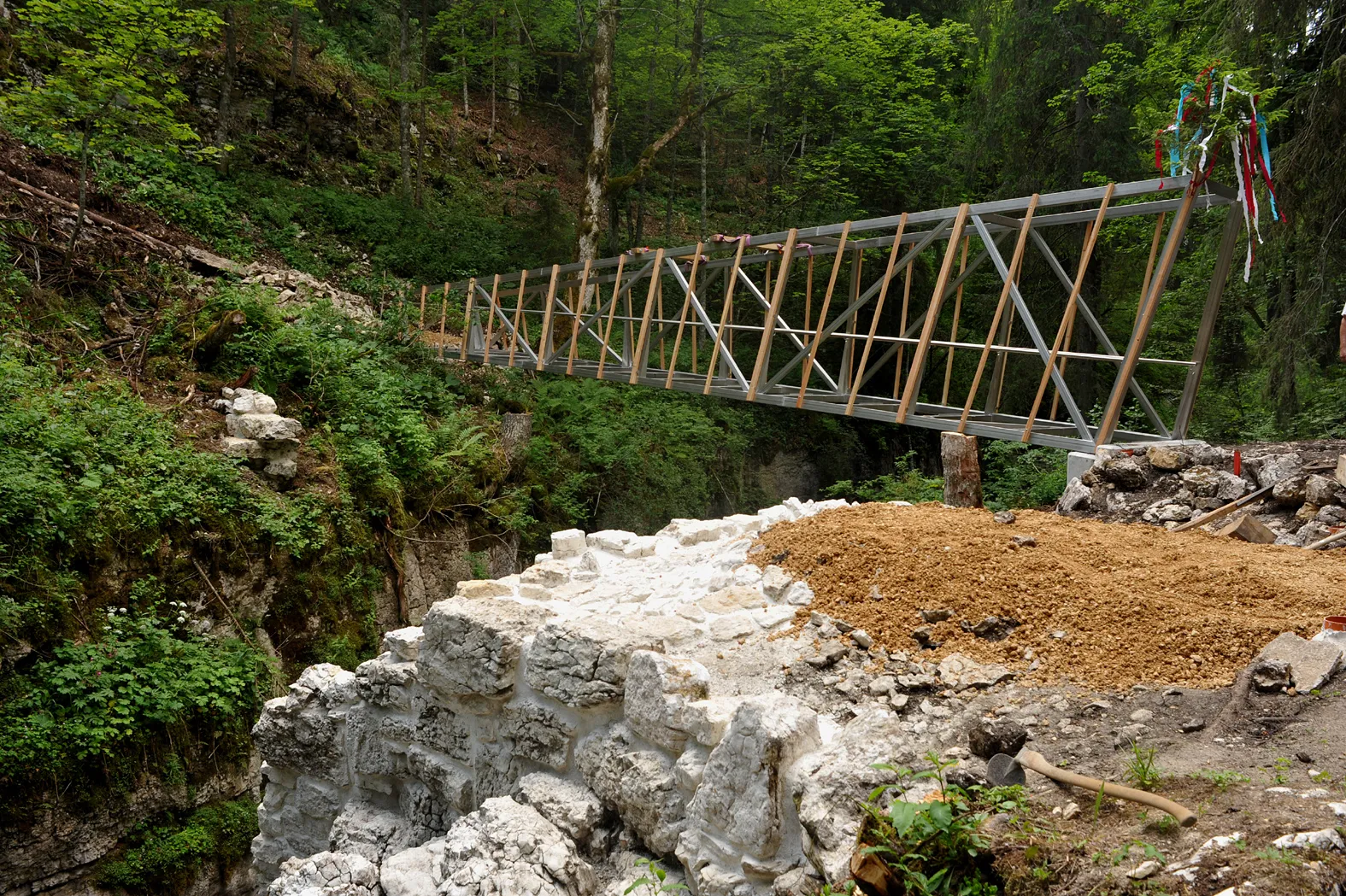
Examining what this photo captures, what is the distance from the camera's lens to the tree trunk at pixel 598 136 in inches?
565

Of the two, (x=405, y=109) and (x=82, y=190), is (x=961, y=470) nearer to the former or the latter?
(x=82, y=190)

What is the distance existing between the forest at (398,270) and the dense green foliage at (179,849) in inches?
A: 1.0

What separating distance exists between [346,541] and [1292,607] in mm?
7683

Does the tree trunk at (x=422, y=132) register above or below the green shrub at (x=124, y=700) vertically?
above

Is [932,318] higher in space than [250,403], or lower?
higher

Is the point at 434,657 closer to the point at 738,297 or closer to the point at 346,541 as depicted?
the point at 346,541

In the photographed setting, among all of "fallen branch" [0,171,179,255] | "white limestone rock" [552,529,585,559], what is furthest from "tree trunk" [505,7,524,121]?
"white limestone rock" [552,529,585,559]

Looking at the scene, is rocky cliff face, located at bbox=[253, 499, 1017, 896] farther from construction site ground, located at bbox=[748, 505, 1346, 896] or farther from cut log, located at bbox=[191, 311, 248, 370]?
cut log, located at bbox=[191, 311, 248, 370]

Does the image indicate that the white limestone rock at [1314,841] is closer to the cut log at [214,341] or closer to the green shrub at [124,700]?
the green shrub at [124,700]

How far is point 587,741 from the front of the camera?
12.0 feet

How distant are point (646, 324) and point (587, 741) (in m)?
6.74

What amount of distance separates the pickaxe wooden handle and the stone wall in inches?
16.4

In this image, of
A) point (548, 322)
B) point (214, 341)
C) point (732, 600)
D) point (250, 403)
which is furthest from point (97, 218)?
point (732, 600)

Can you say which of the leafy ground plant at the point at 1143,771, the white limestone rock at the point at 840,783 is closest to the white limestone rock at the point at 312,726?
the white limestone rock at the point at 840,783
